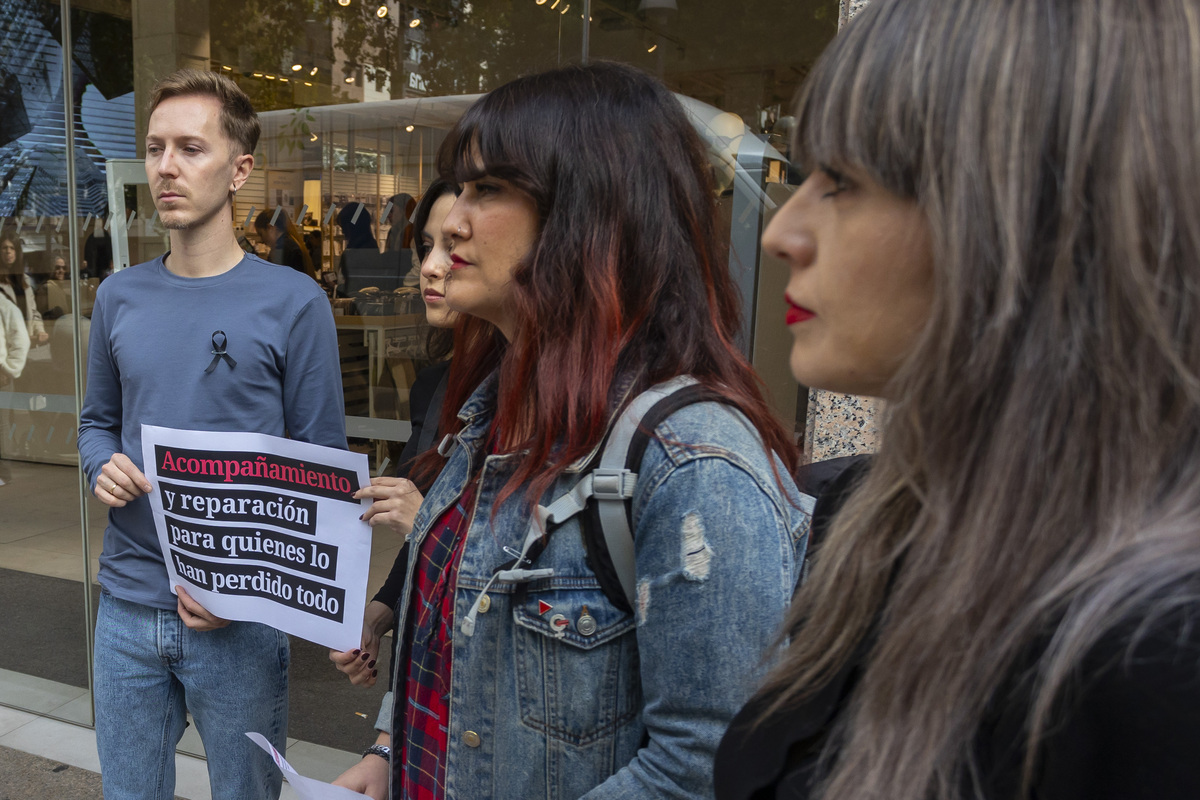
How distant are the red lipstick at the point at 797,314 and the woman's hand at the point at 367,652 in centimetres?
132

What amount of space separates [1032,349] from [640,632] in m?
0.67

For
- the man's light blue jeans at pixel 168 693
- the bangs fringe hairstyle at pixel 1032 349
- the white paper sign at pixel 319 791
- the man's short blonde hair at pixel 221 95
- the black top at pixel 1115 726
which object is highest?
the man's short blonde hair at pixel 221 95

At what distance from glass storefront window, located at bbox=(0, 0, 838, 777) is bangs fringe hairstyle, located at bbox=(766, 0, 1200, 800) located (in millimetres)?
3427

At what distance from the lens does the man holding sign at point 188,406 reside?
2131 mm

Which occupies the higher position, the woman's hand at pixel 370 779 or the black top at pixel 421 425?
the black top at pixel 421 425

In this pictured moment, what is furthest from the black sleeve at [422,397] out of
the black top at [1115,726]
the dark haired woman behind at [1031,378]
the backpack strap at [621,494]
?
the black top at [1115,726]

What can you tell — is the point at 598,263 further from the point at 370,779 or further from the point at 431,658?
the point at 370,779

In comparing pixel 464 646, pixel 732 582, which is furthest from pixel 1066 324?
pixel 464 646

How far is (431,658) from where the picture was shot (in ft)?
4.58

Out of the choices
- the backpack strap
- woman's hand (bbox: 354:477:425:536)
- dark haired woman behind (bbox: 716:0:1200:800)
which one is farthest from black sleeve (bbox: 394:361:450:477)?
dark haired woman behind (bbox: 716:0:1200:800)

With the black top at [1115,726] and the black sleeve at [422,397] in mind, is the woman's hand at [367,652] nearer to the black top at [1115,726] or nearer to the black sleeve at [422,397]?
the black sleeve at [422,397]

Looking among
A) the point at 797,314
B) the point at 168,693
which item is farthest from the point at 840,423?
the point at 168,693

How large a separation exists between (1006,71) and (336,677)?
4.19 m

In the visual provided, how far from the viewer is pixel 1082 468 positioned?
0.56 meters
